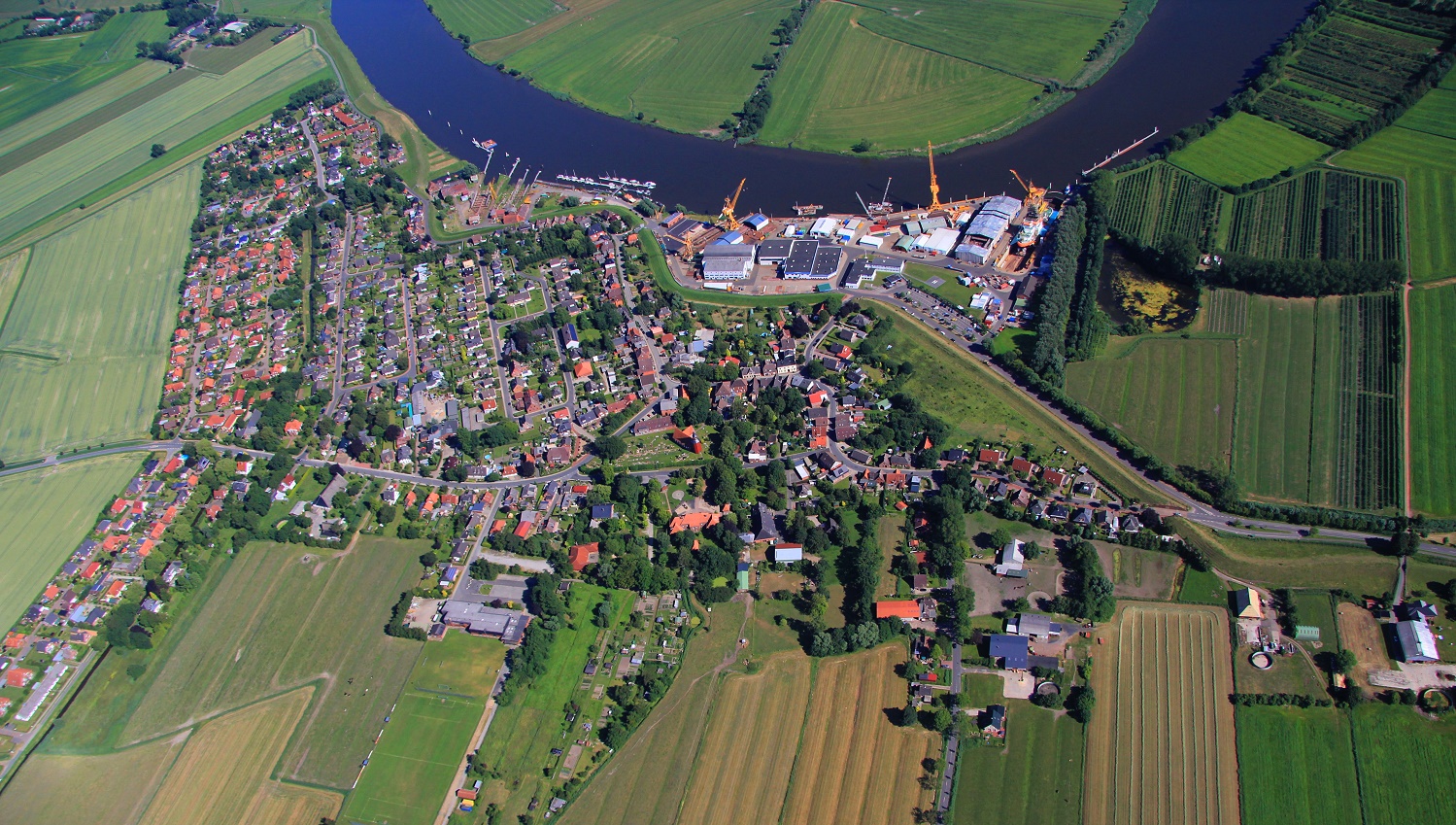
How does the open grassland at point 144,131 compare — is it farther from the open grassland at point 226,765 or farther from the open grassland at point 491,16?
the open grassland at point 226,765

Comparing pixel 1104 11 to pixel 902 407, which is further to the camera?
pixel 1104 11

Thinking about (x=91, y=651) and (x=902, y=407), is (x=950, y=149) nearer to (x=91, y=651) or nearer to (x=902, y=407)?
(x=902, y=407)

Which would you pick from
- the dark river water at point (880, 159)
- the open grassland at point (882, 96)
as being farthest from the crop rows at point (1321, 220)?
the open grassland at point (882, 96)

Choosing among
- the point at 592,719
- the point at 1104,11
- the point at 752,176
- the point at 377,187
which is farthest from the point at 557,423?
the point at 1104,11

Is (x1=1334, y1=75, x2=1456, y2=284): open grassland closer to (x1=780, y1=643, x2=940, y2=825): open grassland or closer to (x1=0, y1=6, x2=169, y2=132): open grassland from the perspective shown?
(x1=780, y1=643, x2=940, y2=825): open grassland

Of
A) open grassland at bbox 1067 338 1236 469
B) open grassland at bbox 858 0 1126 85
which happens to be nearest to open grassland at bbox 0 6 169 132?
open grassland at bbox 858 0 1126 85

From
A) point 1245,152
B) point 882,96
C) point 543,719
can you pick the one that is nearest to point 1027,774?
point 543,719

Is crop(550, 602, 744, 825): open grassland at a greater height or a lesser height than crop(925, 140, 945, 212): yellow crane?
lesser

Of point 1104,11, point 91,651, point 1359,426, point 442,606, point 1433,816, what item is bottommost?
point 91,651
